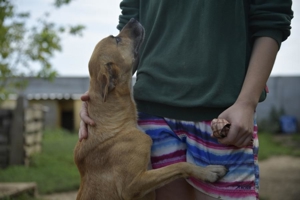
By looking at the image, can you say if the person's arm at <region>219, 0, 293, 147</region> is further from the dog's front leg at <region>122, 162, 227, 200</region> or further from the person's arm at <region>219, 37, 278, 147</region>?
the dog's front leg at <region>122, 162, 227, 200</region>

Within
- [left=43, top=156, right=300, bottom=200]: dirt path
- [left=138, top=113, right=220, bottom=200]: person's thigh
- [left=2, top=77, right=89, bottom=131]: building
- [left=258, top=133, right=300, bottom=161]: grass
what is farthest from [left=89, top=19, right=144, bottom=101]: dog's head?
[left=2, top=77, right=89, bottom=131]: building

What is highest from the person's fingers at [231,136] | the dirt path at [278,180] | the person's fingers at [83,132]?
the person's fingers at [231,136]

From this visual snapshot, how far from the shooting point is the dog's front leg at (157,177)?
2.57 metres

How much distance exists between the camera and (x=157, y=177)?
104 inches

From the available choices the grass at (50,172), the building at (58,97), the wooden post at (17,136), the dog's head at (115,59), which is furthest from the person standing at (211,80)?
the building at (58,97)

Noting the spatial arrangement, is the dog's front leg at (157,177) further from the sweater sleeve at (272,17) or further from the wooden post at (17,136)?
the wooden post at (17,136)

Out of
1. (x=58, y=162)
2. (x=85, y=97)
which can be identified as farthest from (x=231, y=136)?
(x=58, y=162)

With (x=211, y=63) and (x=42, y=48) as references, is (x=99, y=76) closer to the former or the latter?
(x=211, y=63)

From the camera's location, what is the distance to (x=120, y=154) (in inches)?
110

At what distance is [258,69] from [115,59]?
1183mm

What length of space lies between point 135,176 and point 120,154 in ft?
0.52

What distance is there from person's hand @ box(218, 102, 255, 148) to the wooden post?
6978 millimetres

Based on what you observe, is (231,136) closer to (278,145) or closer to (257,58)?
(257,58)

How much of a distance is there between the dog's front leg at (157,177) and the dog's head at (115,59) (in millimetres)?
646
